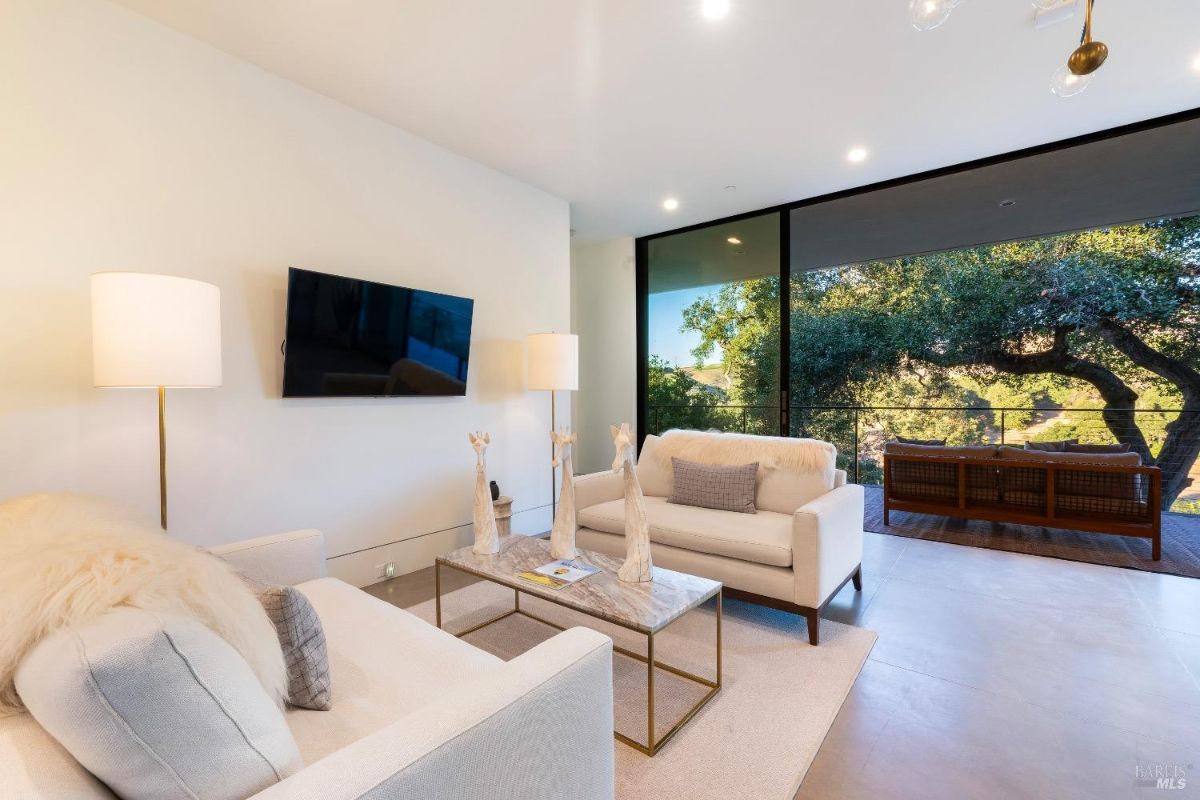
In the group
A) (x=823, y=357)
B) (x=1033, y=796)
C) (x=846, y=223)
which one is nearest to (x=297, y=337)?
(x=1033, y=796)

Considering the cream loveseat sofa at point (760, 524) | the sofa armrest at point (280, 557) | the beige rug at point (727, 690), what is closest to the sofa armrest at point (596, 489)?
the cream loveseat sofa at point (760, 524)

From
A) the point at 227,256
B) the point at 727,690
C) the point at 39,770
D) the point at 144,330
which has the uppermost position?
the point at 227,256

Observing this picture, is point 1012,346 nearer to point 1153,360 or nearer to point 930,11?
point 1153,360

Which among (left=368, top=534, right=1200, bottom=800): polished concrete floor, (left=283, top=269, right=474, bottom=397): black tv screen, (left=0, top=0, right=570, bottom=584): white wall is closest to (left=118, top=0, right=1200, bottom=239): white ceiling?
(left=0, top=0, right=570, bottom=584): white wall

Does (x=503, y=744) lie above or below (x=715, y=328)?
below

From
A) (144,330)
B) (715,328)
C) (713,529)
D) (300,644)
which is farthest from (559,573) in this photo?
(715,328)

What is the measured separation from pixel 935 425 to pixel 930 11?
6116mm

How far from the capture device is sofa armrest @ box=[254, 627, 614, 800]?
713mm

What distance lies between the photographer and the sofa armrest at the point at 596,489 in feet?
10.4

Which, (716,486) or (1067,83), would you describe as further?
(716,486)

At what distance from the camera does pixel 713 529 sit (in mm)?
2604

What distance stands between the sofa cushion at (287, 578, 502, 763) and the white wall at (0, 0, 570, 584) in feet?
3.95

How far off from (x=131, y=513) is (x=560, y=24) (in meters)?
2.39

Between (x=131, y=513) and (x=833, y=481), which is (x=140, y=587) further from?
(x=833, y=481)
